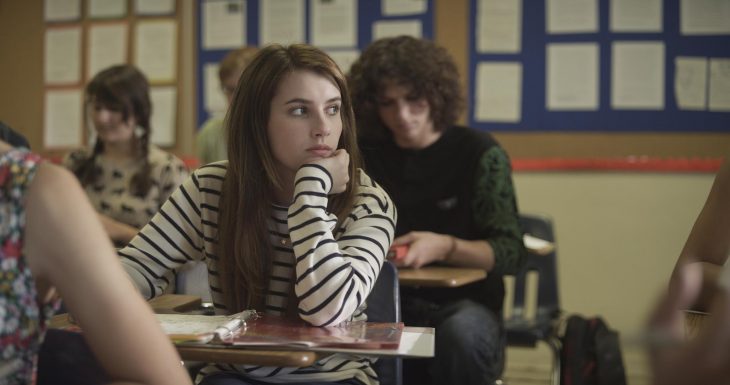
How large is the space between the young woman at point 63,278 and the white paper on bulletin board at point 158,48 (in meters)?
3.61

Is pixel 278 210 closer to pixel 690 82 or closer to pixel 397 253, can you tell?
pixel 397 253

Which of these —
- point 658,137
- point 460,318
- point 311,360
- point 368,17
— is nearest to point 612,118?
point 658,137

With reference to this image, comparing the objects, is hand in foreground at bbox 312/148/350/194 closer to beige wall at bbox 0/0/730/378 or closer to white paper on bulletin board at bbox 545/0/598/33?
beige wall at bbox 0/0/730/378

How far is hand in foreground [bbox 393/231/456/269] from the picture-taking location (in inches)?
81.7

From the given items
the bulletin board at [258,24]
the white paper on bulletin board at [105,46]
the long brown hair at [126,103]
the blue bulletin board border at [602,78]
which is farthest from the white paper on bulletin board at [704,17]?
the white paper on bulletin board at [105,46]

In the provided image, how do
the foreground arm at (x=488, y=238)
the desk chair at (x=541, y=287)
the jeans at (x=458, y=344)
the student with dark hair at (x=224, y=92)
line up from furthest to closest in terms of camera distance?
the student with dark hair at (x=224, y=92)
the desk chair at (x=541, y=287)
the foreground arm at (x=488, y=238)
the jeans at (x=458, y=344)

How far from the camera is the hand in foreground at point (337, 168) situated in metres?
1.58

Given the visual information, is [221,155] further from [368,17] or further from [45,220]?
[45,220]

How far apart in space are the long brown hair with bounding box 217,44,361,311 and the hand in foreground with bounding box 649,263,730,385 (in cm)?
→ 115

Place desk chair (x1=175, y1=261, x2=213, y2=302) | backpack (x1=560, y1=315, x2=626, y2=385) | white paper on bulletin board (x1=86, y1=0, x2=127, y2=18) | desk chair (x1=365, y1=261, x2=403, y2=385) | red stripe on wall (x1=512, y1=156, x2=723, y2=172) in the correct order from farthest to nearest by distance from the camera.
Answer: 1. white paper on bulletin board (x1=86, y1=0, x2=127, y2=18)
2. red stripe on wall (x1=512, y1=156, x2=723, y2=172)
3. backpack (x1=560, y1=315, x2=626, y2=385)
4. desk chair (x1=175, y1=261, x2=213, y2=302)
5. desk chair (x1=365, y1=261, x2=403, y2=385)

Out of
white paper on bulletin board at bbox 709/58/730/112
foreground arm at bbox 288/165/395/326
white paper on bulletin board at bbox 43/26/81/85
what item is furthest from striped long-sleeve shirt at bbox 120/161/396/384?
white paper on bulletin board at bbox 43/26/81/85

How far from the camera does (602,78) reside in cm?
379

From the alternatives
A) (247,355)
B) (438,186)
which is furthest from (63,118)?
(247,355)

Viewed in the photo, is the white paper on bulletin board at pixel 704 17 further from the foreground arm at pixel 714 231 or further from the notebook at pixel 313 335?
the notebook at pixel 313 335
